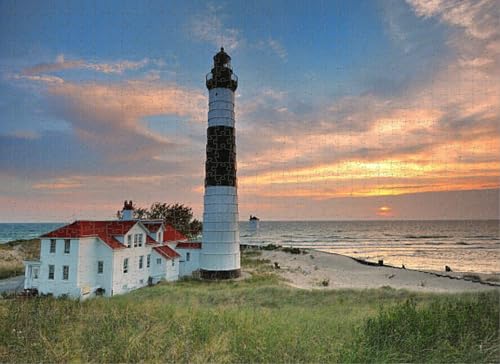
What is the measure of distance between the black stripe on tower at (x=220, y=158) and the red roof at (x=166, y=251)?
509cm

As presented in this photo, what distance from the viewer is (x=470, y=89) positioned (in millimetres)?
7285

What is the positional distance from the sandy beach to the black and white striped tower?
174 inches

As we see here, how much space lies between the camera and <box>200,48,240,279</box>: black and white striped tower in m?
19.8

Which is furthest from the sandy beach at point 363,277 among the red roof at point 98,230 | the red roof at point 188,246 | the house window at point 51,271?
the house window at point 51,271

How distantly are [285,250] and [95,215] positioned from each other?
30.7 metres

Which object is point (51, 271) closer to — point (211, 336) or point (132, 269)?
point (132, 269)

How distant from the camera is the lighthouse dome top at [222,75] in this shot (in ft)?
68.2

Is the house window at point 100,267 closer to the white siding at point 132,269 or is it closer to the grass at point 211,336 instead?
the white siding at point 132,269

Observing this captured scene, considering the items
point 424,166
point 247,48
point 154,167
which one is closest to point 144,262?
point 154,167

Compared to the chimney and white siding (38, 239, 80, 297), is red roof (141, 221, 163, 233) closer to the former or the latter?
the chimney

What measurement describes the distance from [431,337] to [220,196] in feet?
51.8

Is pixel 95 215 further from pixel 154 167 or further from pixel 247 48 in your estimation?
pixel 247 48

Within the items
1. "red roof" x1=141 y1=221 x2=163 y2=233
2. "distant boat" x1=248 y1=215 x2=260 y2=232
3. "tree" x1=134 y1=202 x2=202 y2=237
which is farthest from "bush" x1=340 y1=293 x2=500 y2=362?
"tree" x1=134 y1=202 x2=202 y2=237

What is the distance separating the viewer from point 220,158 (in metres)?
20.0
